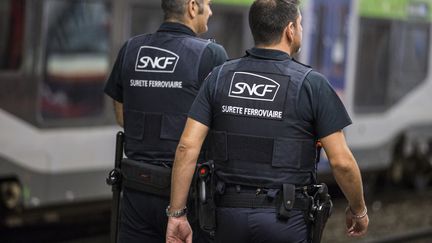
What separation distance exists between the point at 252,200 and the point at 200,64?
0.86 meters

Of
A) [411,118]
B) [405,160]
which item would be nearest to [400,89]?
[411,118]

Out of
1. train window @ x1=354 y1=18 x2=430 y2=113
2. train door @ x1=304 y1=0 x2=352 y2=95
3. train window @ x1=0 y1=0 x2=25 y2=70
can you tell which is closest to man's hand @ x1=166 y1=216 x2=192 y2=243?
train window @ x1=0 y1=0 x2=25 y2=70

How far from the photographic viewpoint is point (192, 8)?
4523 millimetres

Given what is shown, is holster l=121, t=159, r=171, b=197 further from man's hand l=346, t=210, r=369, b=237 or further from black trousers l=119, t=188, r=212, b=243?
man's hand l=346, t=210, r=369, b=237

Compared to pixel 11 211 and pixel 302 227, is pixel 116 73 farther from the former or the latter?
pixel 11 211

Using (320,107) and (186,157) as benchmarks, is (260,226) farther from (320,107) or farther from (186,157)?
(320,107)

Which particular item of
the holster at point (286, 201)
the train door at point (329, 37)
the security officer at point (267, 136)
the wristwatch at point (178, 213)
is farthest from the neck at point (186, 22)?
the train door at point (329, 37)

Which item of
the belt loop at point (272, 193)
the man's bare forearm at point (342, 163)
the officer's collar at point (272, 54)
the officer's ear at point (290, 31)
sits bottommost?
the belt loop at point (272, 193)

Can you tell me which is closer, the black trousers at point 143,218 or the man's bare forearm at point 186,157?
the man's bare forearm at point 186,157

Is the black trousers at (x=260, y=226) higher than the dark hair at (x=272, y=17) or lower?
lower

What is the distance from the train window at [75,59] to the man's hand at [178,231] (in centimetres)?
418

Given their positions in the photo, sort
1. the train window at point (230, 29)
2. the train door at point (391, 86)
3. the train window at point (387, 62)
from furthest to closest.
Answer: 1. the train window at point (387, 62)
2. the train door at point (391, 86)
3. the train window at point (230, 29)

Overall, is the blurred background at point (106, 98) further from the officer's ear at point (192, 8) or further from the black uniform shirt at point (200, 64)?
the officer's ear at point (192, 8)

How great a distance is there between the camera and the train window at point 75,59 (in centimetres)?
801
